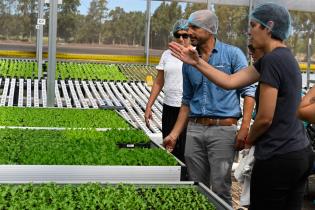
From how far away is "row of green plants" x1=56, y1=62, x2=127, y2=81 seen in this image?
912cm

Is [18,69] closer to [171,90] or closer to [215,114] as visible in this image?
[171,90]

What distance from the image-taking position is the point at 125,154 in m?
3.73

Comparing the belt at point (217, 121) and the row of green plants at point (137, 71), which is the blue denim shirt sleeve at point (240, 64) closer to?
the belt at point (217, 121)

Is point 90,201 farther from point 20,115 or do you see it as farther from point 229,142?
point 20,115

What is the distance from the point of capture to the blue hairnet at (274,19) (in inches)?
106

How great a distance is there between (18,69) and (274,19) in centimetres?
740

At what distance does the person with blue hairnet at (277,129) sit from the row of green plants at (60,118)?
9.04ft

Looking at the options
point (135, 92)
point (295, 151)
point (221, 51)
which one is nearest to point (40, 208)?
point (295, 151)

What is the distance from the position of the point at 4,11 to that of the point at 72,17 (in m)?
2.30

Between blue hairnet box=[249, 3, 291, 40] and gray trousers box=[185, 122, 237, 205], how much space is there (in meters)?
1.06

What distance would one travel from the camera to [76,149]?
12.6 ft

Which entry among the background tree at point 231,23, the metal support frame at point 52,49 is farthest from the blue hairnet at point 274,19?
the background tree at point 231,23

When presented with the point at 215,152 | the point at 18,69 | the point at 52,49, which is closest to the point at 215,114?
the point at 215,152

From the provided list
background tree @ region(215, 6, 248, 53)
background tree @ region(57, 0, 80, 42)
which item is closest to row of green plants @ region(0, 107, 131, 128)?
background tree @ region(215, 6, 248, 53)
